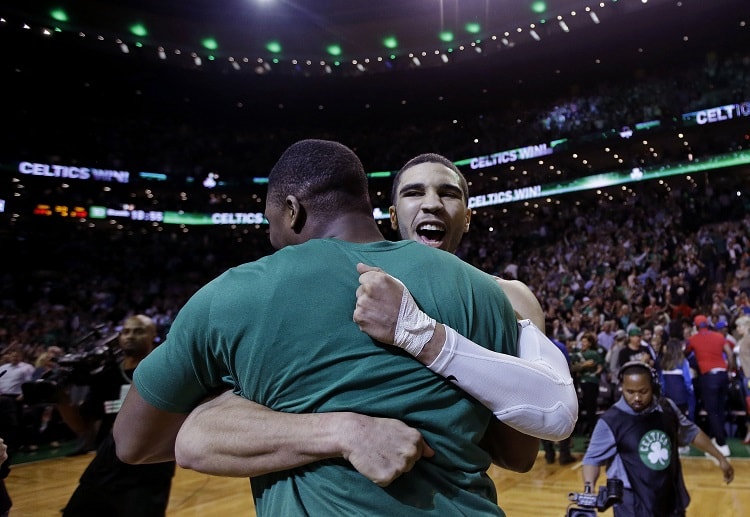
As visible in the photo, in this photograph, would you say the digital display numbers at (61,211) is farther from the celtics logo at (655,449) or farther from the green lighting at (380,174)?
the celtics logo at (655,449)

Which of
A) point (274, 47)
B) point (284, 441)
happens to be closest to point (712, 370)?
point (284, 441)

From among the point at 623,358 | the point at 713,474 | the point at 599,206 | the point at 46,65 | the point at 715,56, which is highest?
the point at 46,65

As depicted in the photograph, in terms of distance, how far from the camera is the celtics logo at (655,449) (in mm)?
3775

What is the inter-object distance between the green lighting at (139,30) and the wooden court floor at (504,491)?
62.3ft

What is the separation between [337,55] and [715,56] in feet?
44.0

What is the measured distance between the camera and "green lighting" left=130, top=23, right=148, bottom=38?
2338cm

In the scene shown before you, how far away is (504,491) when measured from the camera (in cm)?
656

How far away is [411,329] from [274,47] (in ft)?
84.8

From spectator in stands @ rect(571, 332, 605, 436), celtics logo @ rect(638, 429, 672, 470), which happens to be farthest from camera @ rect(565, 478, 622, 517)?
spectator in stands @ rect(571, 332, 605, 436)

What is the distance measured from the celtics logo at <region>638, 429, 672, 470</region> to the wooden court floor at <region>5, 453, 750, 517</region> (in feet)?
6.80

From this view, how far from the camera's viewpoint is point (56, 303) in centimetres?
2080

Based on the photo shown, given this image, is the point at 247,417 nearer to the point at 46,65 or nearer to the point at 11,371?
the point at 11,371

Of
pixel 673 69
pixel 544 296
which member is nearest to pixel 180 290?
pixel 544 296

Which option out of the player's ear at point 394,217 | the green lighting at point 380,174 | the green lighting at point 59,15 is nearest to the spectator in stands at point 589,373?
the player's ear at point 394,217
